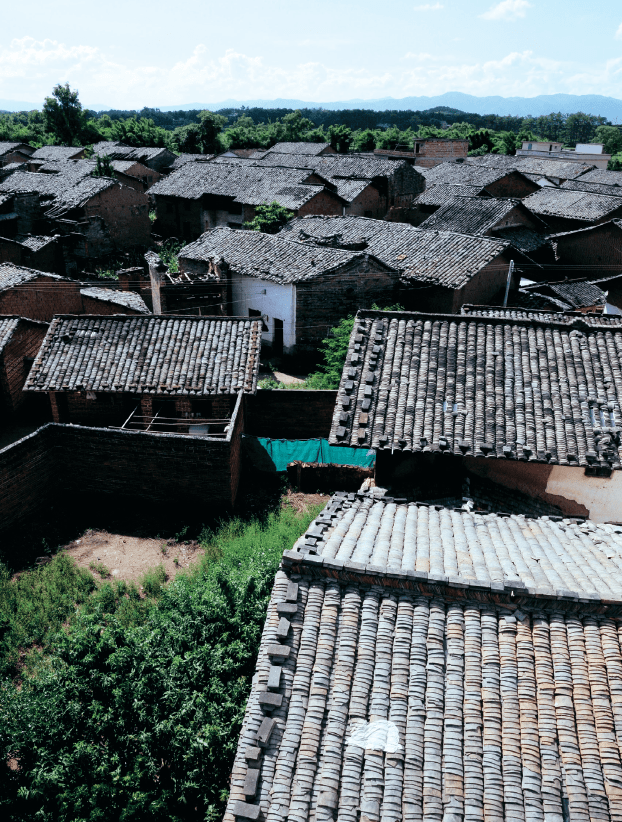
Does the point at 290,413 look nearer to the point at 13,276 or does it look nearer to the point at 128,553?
the point at 128,553

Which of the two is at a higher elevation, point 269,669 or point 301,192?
point 301,192

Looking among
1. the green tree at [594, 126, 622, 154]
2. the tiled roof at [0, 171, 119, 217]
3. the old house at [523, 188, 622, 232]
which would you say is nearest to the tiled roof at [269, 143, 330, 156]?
the tiled roof at [0, 171, 119, 217]

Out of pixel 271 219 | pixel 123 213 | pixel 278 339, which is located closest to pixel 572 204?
pixel 271 219

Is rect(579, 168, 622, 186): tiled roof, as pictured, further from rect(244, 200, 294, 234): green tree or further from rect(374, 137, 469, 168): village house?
rect(244, 200, 294, 234): green tree

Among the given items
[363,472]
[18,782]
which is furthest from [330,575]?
[363,472]

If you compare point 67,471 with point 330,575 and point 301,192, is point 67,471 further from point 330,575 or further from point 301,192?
point 301,192

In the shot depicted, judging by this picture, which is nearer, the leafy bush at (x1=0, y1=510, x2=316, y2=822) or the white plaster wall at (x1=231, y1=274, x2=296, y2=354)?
the leafy bush at (x1=0, y1=510, x2=316, y2=822)
